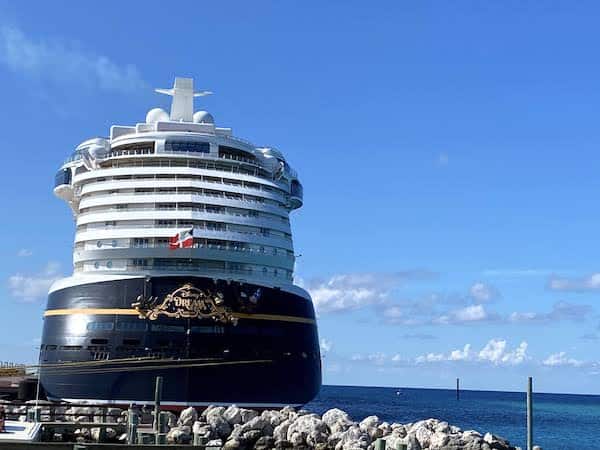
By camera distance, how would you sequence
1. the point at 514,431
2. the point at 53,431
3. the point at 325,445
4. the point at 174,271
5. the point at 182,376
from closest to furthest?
the point at 53,431, the point at 325,445, the point at 182,376, the point at 174,271, the point at 514,431

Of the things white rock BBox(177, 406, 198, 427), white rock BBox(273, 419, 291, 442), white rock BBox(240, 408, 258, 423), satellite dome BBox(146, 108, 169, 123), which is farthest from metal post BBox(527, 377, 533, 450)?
satellite dome BBox(146, 108, 169, 123)

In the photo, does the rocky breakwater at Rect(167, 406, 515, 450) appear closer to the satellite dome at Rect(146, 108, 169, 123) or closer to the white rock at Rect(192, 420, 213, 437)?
the white rock at Rect(192, 420, 213, 437)

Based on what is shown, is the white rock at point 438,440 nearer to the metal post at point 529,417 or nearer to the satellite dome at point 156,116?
the metal post at point 529,417

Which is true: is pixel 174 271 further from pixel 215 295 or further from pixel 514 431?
pixel 514 431

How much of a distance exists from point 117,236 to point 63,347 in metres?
5.50

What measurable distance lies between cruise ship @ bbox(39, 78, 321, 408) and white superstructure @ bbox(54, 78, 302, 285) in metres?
0.06

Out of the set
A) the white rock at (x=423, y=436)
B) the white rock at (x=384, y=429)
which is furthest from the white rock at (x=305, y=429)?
the white rock at (x=423, y=436)

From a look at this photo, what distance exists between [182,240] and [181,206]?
8.06 feet

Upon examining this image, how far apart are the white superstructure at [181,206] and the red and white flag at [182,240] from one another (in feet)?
1.10

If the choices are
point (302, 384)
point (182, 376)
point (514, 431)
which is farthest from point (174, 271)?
point (514, 431)

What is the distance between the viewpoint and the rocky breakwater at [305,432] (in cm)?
3092

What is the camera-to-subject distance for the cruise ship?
3534 centimetres

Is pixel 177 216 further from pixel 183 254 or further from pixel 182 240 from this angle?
pixel 183 254

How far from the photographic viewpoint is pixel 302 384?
38.0m
